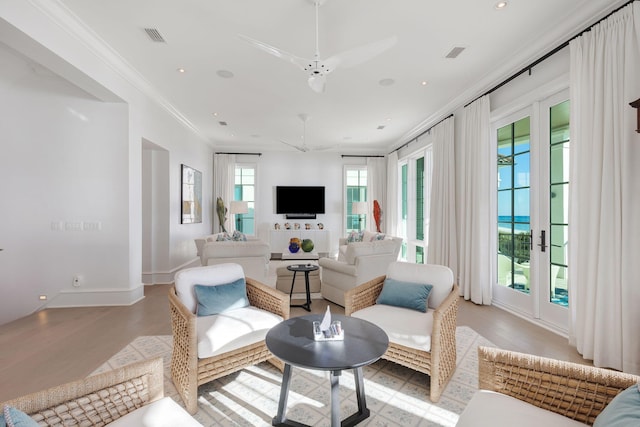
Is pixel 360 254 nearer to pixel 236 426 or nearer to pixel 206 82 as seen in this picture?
pixel 236 426

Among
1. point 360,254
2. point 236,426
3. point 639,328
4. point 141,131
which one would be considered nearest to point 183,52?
point 141,131

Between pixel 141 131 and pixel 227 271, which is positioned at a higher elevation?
pixel 141 131

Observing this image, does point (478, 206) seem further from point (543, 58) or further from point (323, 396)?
point (323, 396)

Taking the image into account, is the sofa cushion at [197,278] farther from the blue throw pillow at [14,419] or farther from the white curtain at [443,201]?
the white curtain at [443,201]

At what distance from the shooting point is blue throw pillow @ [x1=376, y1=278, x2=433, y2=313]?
2.50 metres

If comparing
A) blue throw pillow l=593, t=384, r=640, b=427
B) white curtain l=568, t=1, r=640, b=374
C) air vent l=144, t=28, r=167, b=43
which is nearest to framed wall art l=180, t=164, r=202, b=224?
air vent l=144, t=28, r=167, b=43

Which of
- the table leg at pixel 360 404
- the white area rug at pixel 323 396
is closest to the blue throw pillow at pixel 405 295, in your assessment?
the white area rug at pixel 323 396

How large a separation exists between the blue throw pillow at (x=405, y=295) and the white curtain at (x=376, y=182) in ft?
19.7

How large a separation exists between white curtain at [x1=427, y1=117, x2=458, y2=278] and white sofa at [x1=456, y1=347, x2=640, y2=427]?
364 centimetres

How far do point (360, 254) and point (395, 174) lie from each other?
4.54m

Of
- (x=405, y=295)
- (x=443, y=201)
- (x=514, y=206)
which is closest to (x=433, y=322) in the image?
(x=405, y=295)

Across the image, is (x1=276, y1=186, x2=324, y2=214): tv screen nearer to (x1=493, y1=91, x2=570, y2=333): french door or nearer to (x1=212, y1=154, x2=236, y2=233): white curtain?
(x1=212, y1=154, x2=236, y2=233): white curtain

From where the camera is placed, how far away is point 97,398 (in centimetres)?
123

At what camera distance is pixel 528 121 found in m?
3.70
